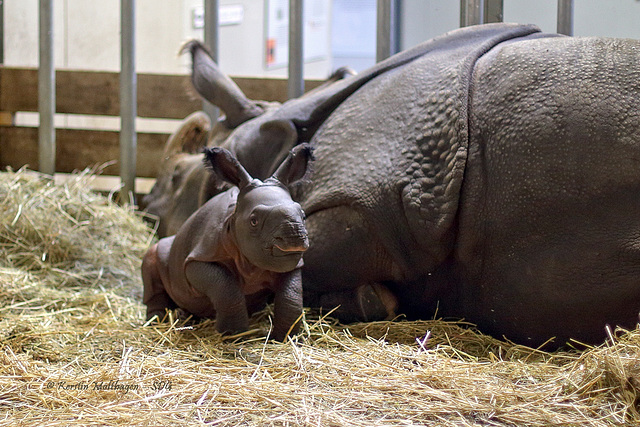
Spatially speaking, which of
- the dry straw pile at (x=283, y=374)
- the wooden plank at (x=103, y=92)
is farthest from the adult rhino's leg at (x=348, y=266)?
the wooden plank at (x=103, y=92)

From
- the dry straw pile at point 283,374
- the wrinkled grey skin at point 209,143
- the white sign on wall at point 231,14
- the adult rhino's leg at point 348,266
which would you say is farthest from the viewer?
the white sign on wall at point 231,14

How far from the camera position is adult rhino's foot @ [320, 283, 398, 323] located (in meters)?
2.72

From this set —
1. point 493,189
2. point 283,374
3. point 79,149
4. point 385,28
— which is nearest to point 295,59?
point 385,28

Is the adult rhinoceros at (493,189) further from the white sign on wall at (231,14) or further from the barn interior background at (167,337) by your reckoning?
the white sign on wall at (231,14)

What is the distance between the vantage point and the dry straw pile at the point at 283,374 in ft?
5.84

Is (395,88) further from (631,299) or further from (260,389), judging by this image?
(260,389)

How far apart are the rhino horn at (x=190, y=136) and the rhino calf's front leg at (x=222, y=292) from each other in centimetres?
163

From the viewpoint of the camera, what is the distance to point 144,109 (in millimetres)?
4785

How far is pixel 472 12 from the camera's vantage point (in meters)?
3.63

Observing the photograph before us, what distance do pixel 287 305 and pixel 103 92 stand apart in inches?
116

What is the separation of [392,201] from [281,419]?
1.10m

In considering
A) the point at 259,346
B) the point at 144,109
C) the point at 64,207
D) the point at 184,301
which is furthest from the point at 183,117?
the point at 259,346

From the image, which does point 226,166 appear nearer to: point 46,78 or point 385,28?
point 385,28

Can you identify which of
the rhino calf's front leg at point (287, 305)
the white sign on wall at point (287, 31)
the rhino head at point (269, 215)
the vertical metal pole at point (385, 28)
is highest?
the white sign on wall at point (287, 31)
